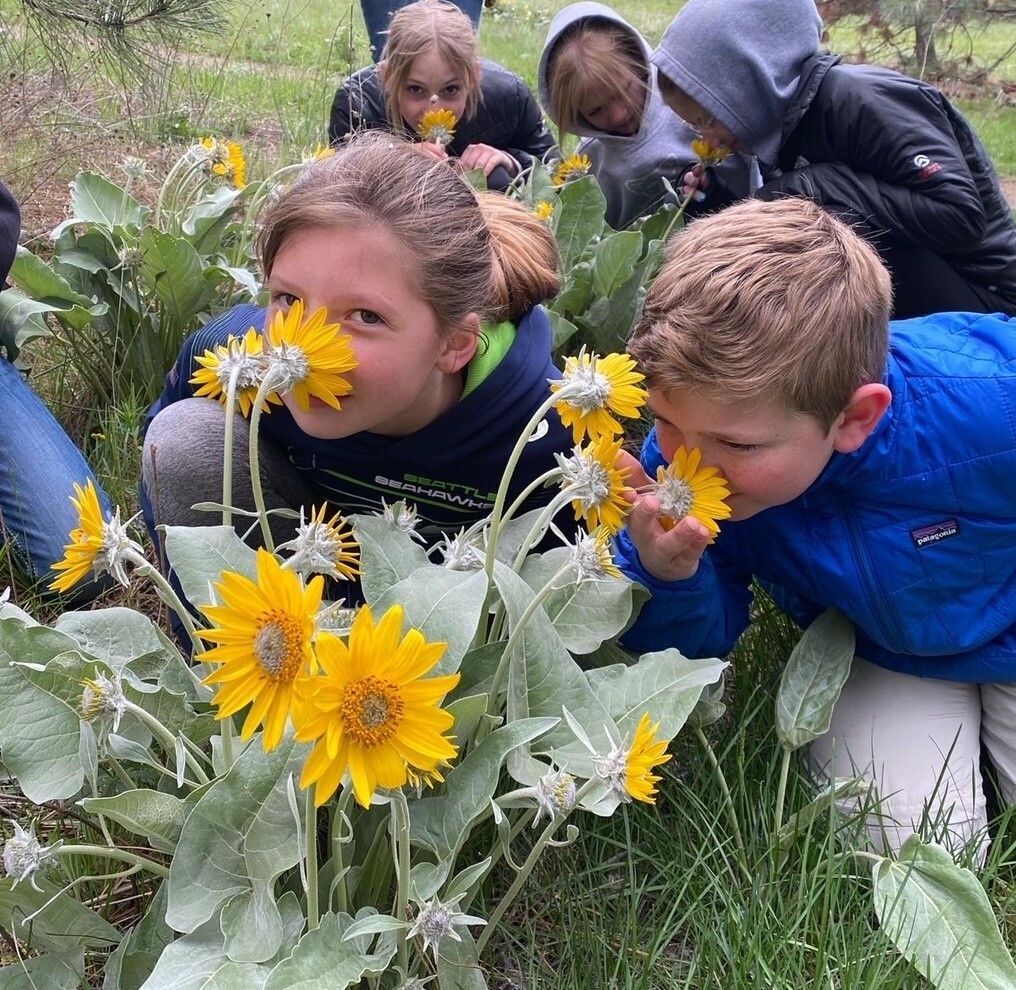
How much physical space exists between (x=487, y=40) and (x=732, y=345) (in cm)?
903

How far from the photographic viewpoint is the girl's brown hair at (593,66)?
3055 mm

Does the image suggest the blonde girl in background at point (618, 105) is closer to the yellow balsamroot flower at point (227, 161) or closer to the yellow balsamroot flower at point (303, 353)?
the yellow balsamroot flower at point (227, 161)

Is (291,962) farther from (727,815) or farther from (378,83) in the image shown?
(378,83)

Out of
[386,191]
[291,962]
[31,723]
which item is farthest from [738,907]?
[386,191]

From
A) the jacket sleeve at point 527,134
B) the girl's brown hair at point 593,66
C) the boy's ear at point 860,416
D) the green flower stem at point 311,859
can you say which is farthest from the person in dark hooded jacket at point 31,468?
the jacket sleeve at point 527,134

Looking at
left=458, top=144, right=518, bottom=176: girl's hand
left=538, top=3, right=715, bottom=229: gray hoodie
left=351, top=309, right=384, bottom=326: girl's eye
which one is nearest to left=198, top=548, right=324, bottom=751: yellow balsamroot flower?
left=351, top=309, right=384, bottom=326: girl's eye

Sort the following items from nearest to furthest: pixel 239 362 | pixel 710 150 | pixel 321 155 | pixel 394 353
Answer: pixel 239 362 → pixel 394 353 → pixel 321 155 → pixel 710 150

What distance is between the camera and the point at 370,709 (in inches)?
31.9

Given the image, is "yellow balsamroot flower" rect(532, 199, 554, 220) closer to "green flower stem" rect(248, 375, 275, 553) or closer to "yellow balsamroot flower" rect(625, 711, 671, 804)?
"green flower stem" rect(248, 375, 275, 553)

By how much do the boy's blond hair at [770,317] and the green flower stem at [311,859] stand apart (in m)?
0.71

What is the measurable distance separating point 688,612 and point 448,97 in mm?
2303

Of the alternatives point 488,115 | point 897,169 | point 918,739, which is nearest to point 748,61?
point 897,169

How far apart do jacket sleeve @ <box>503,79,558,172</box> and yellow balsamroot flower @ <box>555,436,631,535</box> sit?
107 inches

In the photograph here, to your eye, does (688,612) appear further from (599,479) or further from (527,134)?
(527,134)
